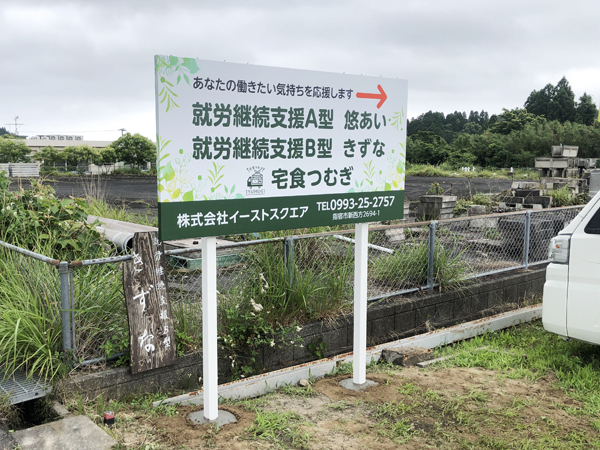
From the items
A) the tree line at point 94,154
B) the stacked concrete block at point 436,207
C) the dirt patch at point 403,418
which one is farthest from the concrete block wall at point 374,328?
the tree line at point 94,154

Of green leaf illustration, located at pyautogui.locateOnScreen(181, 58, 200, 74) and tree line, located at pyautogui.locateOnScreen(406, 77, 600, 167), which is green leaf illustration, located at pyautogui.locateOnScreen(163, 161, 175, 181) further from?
tree line, located at pyautogui.locateOnScreen(406, 77, 600, 167)

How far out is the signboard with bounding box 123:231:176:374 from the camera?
13.0 ft

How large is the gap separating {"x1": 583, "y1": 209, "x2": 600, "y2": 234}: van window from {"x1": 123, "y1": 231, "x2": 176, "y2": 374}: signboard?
3.76m

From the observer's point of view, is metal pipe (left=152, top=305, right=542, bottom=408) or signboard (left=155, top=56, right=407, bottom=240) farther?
metal pipe (left=152, top=305, right=542, bottom=408)

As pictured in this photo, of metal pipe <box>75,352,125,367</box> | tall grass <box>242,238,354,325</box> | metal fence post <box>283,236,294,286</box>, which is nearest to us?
metal pipe <box>75,352,125,367</box>

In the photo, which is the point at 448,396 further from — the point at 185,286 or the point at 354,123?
the point at 185,286

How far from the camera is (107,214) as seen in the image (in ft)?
30.0

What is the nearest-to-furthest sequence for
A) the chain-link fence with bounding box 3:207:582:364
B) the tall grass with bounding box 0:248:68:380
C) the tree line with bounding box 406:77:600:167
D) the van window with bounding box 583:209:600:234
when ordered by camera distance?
the tall grass with bounding box 0:248:68:380, the chain-link fence with bounding box 3:207:582:364, the van window with bounding box 583:209:600:234, the tree line with bounding box 406:77:600:167

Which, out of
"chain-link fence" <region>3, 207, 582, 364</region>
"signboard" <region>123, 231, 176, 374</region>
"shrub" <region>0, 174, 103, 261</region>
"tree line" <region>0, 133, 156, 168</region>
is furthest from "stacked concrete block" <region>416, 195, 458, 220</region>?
"tree line" <region>0, 133, 156, 168</region>

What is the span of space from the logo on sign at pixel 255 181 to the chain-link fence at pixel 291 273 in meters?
1.31

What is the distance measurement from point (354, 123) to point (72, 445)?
3006 mm

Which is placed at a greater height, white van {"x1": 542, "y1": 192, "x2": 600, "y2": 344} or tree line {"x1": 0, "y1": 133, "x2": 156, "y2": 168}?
tree line {"x1": 0, "y1": 133, "x2": 156, "y2": 168}

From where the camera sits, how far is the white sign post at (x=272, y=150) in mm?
3248

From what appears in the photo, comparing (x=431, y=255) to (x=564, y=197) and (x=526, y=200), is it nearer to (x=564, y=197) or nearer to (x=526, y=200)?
(x=526, y=200)
